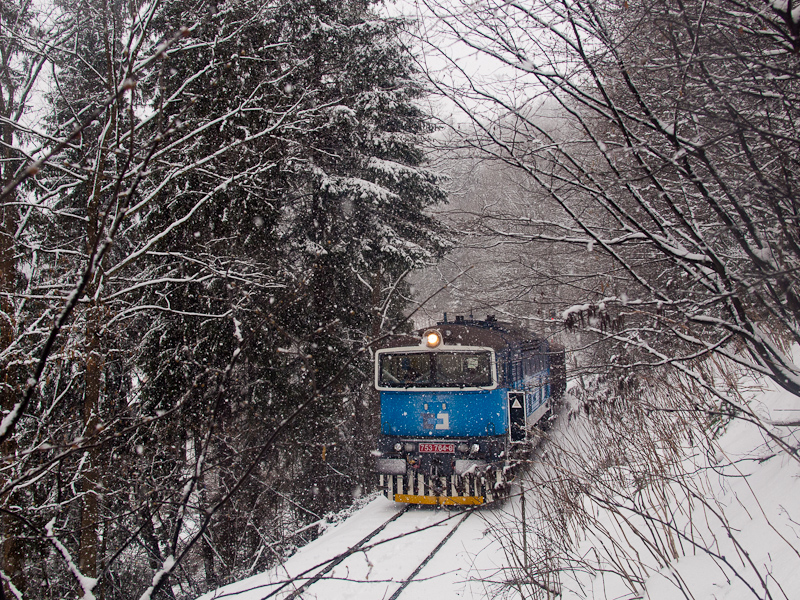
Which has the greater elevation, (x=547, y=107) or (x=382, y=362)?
(x=547, y=107)

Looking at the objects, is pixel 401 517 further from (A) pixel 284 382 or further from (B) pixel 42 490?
(B) pixel 42 490

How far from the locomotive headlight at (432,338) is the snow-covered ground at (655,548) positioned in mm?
2714

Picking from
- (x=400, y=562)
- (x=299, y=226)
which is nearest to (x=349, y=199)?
(x=299, y=226)

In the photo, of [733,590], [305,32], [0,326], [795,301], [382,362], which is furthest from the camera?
[305,32]

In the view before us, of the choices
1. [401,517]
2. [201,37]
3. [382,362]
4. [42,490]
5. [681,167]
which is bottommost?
[401,517]

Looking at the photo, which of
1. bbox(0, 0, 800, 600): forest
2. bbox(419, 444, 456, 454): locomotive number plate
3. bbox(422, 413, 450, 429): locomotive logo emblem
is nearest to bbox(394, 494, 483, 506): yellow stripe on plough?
bbox(419, 444, 456, 454): locomotive number plate

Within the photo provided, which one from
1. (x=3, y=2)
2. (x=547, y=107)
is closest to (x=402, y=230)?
(x=3, y=2)

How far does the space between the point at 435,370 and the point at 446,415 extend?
0.79 metres

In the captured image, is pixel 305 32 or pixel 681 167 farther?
pixel 305 32

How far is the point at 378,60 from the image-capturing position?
11688 mm

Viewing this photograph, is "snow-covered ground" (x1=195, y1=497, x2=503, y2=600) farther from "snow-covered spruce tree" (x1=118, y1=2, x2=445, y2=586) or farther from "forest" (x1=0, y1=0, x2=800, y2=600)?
"snow-covered spruce tree" (x1=118, y1=2, x2=445, y2=586)

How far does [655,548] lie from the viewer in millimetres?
3223

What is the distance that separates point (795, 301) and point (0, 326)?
6274mm

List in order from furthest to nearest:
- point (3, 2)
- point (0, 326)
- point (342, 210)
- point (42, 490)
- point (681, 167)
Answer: point (342, 210), point (3, 2), point (42, 490), point (0, 326), point (681, 167)
